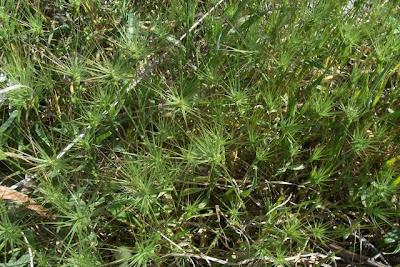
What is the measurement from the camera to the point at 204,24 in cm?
143

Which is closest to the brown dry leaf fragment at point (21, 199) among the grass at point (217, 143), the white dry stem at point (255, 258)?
the grass at point (217, 143)

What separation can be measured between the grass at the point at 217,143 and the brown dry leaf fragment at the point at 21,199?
0.01 m

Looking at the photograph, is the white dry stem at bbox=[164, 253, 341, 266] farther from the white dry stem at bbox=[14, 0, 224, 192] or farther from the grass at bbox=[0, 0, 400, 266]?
the white dry stem at bbox=[14, 0, 224, 192]

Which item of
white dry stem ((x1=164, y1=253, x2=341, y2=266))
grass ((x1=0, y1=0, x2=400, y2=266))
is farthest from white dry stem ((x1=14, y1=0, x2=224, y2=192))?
white dry stem ((x1=164, y1=253, x2=341, y2=266))

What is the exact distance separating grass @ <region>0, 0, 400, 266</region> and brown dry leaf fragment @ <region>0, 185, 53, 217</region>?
0.01 meters

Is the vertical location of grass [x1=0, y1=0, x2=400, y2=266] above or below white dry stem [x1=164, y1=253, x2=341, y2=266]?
above

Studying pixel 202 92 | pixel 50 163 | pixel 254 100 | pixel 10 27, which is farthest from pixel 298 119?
pixel 10 27

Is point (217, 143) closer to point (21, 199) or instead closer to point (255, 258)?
point (255, 258)

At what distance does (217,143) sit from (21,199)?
50cm

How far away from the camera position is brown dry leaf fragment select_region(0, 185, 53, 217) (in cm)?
130

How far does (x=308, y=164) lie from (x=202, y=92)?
1.12 ft

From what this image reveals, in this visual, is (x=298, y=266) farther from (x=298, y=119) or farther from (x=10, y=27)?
(x=10, y=27)

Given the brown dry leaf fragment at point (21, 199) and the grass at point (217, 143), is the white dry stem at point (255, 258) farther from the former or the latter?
the brown dry leaf fragment at point (21, 199)

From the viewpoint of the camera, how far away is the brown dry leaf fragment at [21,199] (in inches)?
51.3
